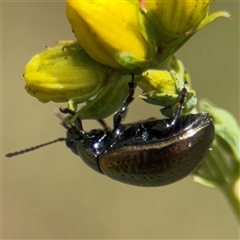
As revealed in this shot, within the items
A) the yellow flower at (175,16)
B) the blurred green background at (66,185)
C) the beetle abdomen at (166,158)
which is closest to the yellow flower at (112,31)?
the yellow flower at (175,16)

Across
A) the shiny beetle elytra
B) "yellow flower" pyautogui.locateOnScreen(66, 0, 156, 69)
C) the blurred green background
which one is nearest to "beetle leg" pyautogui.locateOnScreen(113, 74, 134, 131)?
the shiny beetle elytra

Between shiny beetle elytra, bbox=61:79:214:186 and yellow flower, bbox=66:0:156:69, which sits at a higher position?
yellow flower, bbox=66:0:156:69

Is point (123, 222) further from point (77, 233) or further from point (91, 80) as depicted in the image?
point (91, 80)

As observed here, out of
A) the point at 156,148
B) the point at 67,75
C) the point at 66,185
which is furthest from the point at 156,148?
the point at 66,185

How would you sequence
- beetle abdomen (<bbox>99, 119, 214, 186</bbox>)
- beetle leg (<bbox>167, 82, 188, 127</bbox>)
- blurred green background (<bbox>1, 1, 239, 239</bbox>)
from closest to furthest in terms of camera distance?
beetle leg (<bbox>167, 82, 188, 127</bbox>)
beetle abdomen (<bbox>99, 119, 214, 186</bbox>)
blurred green background (<bbox>1, 1, 239, 239</bbox>)

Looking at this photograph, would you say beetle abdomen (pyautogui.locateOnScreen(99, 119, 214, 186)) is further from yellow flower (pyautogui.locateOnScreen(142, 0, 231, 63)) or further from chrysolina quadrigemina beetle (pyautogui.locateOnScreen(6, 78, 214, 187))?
yellow flower (pyautogui.locateOnScreen(142, 0, 231, 63))

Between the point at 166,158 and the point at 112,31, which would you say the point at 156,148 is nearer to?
the point at 166,158
